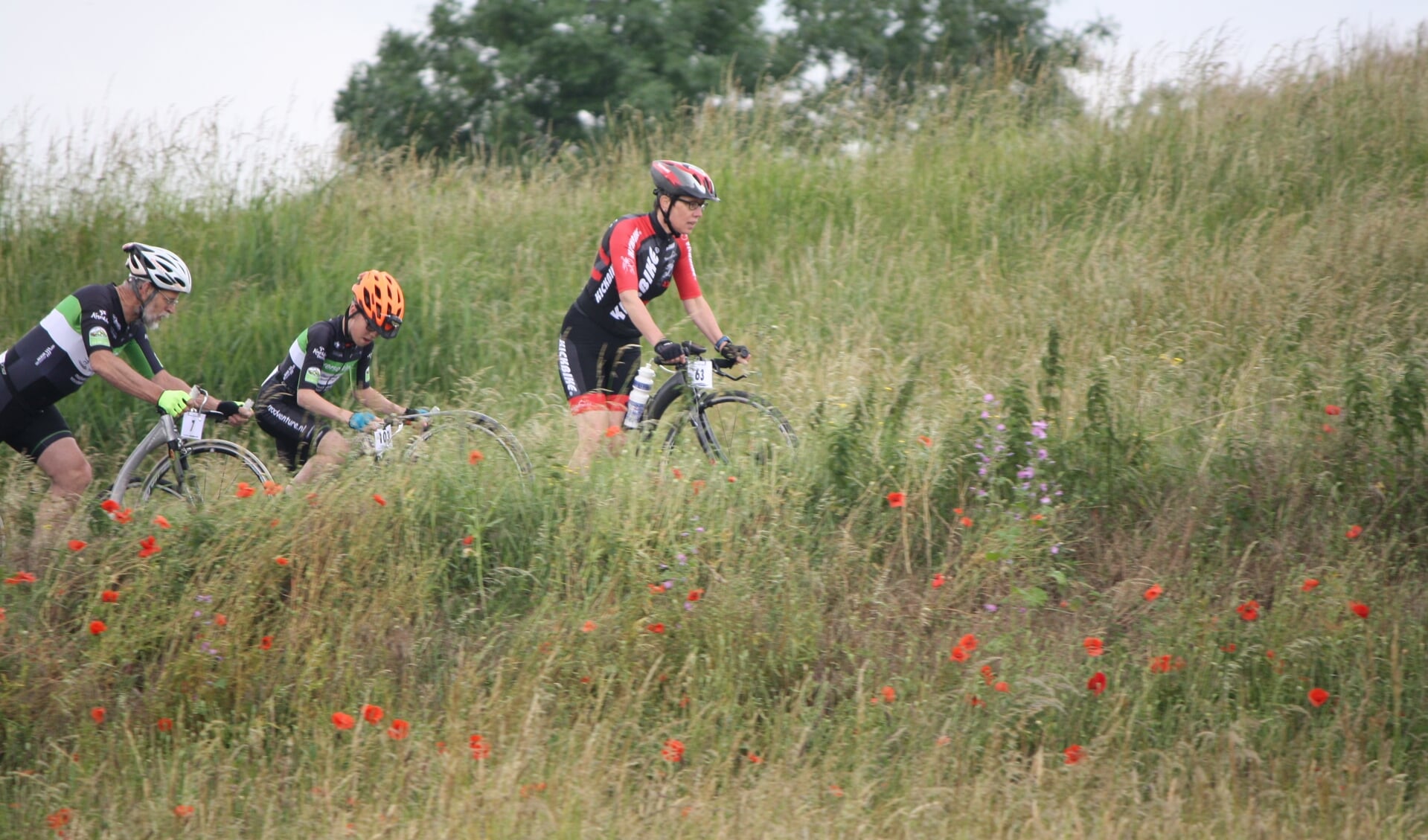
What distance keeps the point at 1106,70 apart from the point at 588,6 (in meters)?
8.84

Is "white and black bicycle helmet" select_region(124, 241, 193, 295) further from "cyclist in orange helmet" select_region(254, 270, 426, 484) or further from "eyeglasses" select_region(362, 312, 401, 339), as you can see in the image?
"eyeglasses" select_region(362, 312, 401, 339)

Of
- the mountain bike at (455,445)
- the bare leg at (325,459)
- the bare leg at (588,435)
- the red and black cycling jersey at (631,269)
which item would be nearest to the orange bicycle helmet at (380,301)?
the mountain bike at (455,445)

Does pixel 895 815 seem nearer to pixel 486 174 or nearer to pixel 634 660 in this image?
pixel 634 660

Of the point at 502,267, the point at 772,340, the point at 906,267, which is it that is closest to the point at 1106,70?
the point at 906,267

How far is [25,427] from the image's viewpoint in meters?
6.26

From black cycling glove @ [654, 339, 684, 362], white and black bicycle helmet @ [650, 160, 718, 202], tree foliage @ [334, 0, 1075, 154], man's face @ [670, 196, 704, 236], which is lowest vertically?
black cycling glove @ [654, 339, 684, 362]

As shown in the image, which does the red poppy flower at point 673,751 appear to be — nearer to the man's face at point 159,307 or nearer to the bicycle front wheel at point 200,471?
the bicycle front wheel at point 200,471

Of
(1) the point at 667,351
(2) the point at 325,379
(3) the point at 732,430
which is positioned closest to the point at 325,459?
(2) the point at 325,379

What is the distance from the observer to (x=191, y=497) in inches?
242

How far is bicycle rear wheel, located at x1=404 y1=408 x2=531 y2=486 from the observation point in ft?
18.9

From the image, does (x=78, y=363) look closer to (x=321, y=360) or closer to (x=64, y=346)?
(x=64, y=346)

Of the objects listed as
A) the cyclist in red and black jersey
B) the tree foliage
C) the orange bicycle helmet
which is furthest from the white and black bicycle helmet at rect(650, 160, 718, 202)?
the tree foliage

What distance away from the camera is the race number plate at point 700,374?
6461 millimetres

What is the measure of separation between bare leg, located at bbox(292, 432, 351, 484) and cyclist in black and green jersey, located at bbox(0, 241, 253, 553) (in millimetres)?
433
